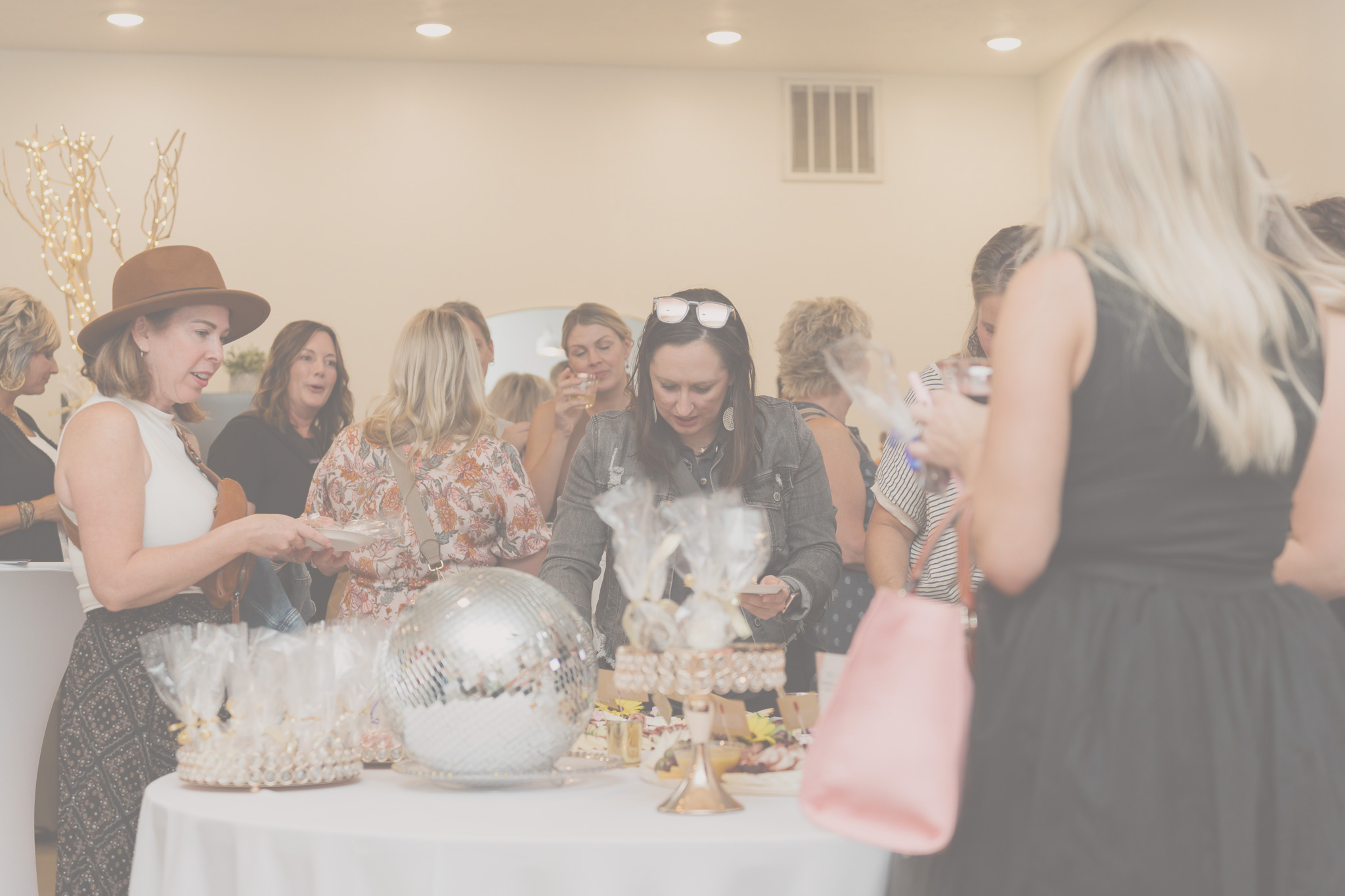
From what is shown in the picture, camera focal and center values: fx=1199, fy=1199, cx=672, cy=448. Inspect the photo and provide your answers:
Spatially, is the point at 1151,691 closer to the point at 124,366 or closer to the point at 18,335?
the point at 124,366

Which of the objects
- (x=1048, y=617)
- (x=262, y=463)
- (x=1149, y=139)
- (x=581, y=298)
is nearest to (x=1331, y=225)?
(x=1149, y=139)

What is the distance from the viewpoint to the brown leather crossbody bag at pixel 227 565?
220cm

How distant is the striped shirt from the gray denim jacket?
0.15m

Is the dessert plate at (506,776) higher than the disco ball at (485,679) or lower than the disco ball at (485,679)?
lower

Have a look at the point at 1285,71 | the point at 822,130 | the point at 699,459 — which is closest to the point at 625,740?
the point at 699,459

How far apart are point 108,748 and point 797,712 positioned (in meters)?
1.25

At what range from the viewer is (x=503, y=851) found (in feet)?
4.34

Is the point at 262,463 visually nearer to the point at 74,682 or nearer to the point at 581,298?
the point at 74,682

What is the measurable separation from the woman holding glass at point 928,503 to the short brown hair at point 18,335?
9.20ft

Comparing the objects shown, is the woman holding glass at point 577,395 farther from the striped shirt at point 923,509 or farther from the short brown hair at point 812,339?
the striped shirt at point 923,509

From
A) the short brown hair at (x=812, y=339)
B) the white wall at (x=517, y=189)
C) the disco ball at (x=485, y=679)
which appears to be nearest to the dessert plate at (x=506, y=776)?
the disco ball at (x=485, y=679)

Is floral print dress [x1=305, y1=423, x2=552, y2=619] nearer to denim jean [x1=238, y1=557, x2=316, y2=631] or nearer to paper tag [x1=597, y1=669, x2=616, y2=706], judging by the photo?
denim jean [x1=238, y1=557, x2=316, y2=631]

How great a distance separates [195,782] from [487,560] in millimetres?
1415

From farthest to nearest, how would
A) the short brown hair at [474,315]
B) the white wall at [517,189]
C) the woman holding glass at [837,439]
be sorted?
1. the white wall at [517,189]
2. the short brown hair at [474,315]
3. the woman holding glass at [837,439]
